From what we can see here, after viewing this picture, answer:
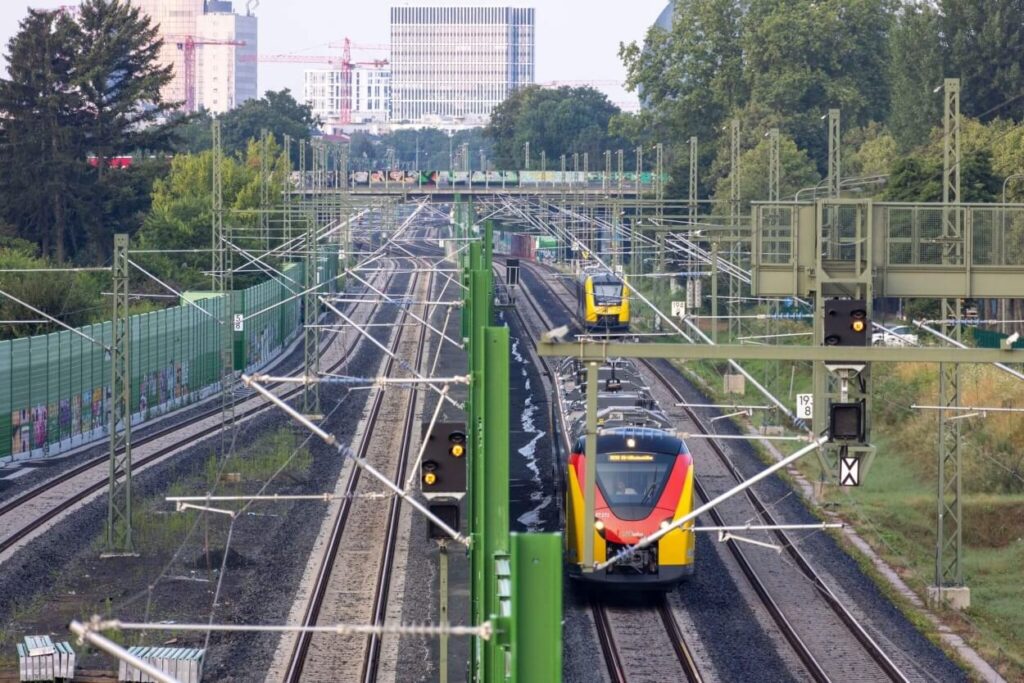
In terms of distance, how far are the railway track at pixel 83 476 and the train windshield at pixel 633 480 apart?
963 centimetres

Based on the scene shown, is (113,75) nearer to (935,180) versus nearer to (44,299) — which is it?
(44,299)

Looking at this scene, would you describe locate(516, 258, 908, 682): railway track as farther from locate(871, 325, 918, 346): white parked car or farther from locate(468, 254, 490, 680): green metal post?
locate(468, 254, 490, 680): green metal post

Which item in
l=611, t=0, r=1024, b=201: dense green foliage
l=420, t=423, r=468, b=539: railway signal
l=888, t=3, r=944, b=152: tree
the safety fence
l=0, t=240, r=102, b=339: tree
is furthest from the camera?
l=888, t=3, r=944, b=152: tree

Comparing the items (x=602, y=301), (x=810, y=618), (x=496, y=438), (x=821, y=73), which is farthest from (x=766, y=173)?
(x=496, y=438)

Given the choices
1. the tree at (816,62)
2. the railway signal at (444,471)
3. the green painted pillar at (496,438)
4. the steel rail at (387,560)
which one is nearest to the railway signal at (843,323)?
the railway signal at (444,471)

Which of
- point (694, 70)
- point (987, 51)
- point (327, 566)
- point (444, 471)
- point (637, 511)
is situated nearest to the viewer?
point (444, 471)

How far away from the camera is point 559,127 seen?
415 feet

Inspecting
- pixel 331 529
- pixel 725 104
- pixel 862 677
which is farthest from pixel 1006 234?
pixel 725 104

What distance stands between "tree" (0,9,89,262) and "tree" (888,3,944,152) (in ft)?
126

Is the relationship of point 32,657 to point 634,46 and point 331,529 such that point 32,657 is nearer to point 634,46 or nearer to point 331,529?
point 331,529

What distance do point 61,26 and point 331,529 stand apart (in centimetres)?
5057

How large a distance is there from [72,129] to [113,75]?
19.2 ft

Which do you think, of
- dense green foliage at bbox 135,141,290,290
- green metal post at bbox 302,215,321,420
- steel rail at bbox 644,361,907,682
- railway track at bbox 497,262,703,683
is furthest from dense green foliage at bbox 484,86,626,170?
railway track at bbox 497,262,703,683

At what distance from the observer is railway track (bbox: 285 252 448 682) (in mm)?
17656
